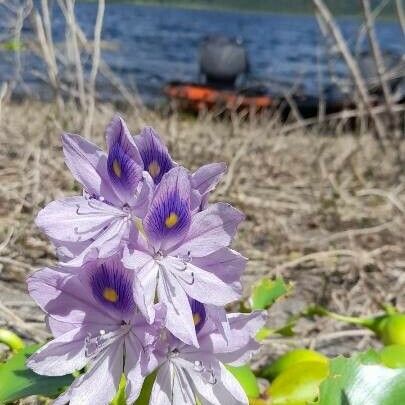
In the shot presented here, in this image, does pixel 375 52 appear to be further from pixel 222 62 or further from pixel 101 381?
pixel 222 62

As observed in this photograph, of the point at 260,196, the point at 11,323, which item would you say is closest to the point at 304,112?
the point at 260,196

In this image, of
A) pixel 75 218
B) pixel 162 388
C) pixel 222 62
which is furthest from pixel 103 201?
pixel 222 62

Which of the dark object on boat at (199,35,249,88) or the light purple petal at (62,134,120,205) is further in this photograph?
the dark object on boat at (199,35,249,88)

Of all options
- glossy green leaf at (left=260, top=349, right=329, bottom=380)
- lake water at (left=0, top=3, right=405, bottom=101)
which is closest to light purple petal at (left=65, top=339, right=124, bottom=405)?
glossy green leaf at (left=260, top=349, right=329, bottom=380)

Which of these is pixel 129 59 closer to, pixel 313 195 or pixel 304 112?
pixel 304 112

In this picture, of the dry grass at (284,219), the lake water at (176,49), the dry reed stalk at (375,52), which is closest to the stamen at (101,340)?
the dry grass at (284,219)

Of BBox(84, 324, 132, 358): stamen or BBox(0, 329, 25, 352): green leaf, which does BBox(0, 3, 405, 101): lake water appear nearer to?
BBox(0, 329, 25, 352): green leaf
